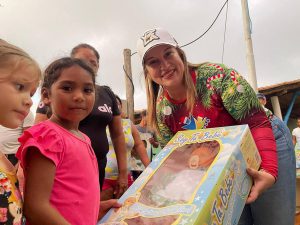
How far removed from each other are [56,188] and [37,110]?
0.91 m

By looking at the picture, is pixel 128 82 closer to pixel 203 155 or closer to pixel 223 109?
pixel 223 109

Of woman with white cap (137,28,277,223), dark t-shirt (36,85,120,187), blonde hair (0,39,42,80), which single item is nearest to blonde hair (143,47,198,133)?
woman with white cap (137,28,277,223)

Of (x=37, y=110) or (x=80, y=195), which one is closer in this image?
(x=80, y=195)

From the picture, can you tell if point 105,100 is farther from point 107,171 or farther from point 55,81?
point 55,81

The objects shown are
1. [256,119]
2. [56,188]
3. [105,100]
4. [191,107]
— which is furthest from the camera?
[105,100]

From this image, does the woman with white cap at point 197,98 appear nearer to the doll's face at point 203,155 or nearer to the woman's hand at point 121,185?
the doll's face at point 203,155

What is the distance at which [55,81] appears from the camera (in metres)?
1.32

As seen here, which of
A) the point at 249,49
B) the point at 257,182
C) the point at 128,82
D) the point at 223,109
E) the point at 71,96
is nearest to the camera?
the point at 71,96

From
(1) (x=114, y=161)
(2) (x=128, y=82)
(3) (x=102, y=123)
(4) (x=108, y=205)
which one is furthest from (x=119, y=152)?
(2) (x=128, y=82)

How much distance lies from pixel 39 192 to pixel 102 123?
3.27 ft

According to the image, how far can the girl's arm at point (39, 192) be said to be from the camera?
1003 millimetres

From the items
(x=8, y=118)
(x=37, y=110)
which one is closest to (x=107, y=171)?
(x=37, y=110)

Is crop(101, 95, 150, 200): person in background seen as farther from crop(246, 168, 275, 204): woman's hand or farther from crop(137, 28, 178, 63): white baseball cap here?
crop(246, 168, 275, 204): woman's hand

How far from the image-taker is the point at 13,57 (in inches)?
40.2
